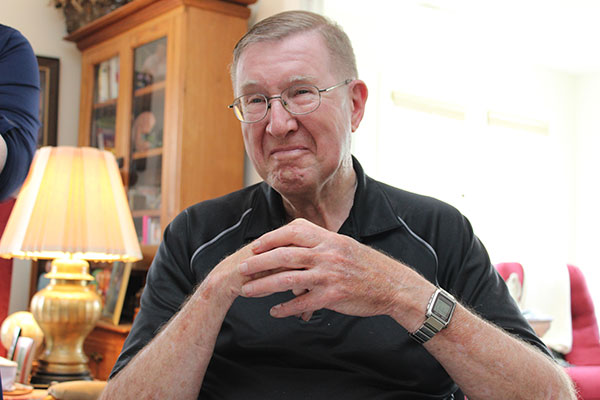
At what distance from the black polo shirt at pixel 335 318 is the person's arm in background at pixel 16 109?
13.0 inches

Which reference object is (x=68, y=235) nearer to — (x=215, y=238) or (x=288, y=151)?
(x=215, y=238)

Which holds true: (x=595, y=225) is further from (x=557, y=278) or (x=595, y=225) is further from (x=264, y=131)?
(x=264, y=131)

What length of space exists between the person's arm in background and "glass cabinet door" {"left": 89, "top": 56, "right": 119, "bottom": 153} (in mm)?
2450

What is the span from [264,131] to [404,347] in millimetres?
442

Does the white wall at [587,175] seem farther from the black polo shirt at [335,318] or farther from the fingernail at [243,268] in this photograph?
the fingernail at [243,268]

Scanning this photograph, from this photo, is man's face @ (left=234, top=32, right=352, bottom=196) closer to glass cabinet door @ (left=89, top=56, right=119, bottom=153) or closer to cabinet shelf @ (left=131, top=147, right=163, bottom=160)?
cabinet shelf @ (left=131, top=147, right=163, bottom=160)

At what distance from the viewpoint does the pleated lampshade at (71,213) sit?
7.27 feet

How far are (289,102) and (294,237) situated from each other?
314 millimetres

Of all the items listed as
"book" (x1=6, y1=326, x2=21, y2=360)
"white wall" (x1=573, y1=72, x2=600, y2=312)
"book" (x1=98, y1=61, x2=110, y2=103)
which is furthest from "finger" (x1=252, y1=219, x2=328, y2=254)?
"white wall" (x1=573, y1=72, x2=600, y2=312)

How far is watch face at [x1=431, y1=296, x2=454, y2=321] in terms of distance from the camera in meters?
0.99

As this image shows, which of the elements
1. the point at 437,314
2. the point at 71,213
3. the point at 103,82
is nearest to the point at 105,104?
the point at 103,82

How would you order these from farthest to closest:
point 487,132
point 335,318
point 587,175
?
point 587,175 → point 487,132 → point 335,318

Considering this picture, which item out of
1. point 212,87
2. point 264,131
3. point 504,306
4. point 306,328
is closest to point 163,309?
point 306,328

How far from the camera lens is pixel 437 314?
3.23 ft
